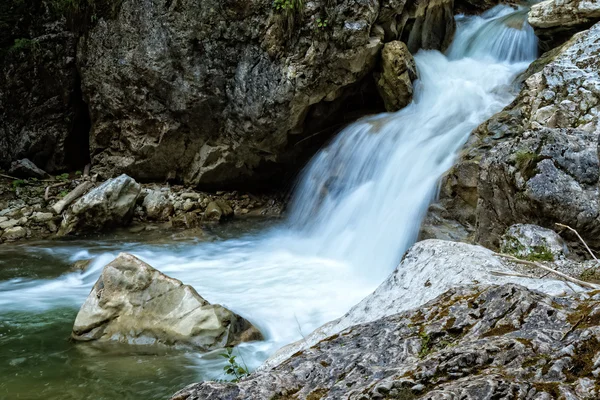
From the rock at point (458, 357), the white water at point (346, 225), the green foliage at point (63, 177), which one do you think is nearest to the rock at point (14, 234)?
the white water at point (346, 225)

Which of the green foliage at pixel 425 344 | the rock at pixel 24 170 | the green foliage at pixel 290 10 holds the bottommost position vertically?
the green foliage at pixel 425 344

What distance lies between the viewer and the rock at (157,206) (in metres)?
9.40

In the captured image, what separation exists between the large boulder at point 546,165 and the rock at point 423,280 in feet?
4.87

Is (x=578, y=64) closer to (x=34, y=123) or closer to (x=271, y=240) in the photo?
(x=271, y=240)

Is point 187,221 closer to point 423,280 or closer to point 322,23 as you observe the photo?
point 322,23

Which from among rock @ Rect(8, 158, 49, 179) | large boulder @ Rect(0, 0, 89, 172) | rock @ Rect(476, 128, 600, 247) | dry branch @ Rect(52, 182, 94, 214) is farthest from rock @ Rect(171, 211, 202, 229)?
rock @ Rect(476, 128, 600, 247)

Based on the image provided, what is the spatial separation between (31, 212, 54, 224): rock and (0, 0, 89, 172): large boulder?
1807mm

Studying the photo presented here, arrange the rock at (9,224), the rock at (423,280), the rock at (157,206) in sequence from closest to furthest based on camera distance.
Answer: the rock at (423,280), the rock at (9,224), the rock at (157,206)

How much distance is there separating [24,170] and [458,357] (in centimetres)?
1041

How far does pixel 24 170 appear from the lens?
32.5 feet

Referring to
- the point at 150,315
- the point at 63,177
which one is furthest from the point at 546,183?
the point at 63,177

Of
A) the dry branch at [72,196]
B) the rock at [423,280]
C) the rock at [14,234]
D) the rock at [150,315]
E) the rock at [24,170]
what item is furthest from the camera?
the rock at [24,170]

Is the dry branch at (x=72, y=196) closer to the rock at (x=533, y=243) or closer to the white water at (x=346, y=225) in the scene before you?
the white water at (x=346, y=225)

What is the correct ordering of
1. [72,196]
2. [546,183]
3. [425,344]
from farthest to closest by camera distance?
1. [72,196]
2. [546,183]
3. [425,344]
